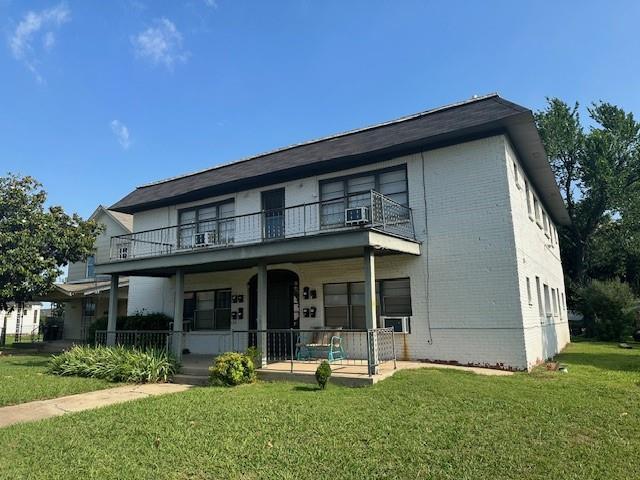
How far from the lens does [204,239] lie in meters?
15.8

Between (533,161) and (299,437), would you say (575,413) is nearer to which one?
(299,437)

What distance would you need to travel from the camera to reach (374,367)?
9531 millimetres

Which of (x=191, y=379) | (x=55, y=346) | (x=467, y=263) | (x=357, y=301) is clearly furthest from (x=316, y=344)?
(x=55, y=346)

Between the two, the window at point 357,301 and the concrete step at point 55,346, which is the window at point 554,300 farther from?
the concrete step at point 55,346

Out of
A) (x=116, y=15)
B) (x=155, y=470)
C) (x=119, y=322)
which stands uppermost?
(x=116, y=15)

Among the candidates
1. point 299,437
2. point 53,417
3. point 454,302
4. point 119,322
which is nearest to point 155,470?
point 299,437

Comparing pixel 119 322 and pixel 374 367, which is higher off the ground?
pixel 119 322

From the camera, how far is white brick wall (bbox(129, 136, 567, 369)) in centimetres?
1100

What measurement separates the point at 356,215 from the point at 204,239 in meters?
6.41

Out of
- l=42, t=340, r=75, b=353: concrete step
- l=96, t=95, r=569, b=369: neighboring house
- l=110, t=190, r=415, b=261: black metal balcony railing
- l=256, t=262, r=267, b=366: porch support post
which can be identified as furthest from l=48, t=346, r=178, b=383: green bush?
l=42, t=340, r=75, b=353: concrete step

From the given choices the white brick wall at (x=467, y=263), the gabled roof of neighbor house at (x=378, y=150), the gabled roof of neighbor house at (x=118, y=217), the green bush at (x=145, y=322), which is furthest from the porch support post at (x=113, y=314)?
the gabled roof of neighbor house at (x=118, y=217)

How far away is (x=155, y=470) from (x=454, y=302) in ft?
28.3

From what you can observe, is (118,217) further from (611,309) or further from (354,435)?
(611,309)

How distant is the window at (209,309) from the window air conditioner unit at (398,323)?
6077 millimetres
